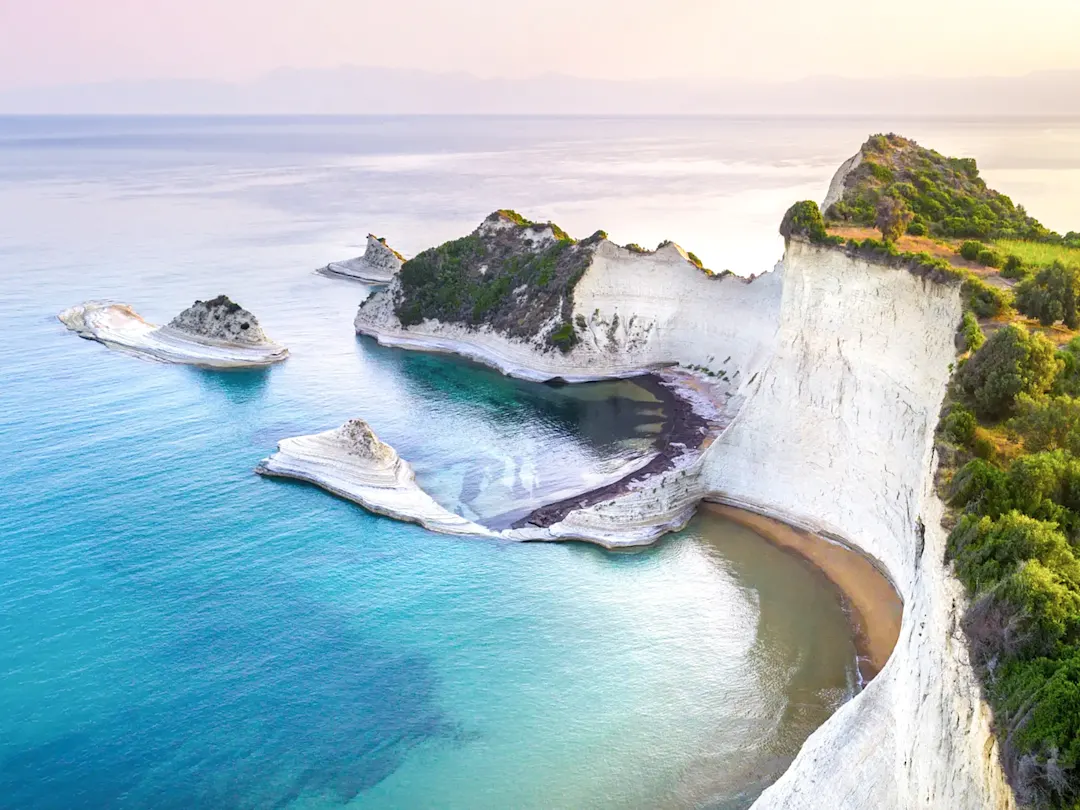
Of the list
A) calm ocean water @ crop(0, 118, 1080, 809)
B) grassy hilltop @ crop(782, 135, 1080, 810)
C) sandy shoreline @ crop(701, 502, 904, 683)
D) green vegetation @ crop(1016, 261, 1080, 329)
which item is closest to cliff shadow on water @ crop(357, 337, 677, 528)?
calm ocean water @ crop(0, 118, 1080, 809)

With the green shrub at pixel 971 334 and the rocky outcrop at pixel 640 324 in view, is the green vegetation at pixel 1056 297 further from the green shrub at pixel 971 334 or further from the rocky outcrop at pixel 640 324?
the rocky outcrop at pixel 640 324

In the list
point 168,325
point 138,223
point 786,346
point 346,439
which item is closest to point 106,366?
point 168,325

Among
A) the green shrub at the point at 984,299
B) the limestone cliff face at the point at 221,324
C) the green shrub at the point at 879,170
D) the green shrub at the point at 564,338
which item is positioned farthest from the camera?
the limestone cliff face at the point at 221,324

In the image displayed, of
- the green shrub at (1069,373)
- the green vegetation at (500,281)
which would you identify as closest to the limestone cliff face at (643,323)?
the green vegetation at (500,281)

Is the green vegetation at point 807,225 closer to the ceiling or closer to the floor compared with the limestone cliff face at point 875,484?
closer to the ceiling

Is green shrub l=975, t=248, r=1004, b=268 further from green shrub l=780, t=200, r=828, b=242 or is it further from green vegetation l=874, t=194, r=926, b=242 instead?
green shrub l=780, t=200, r=828, b=242
